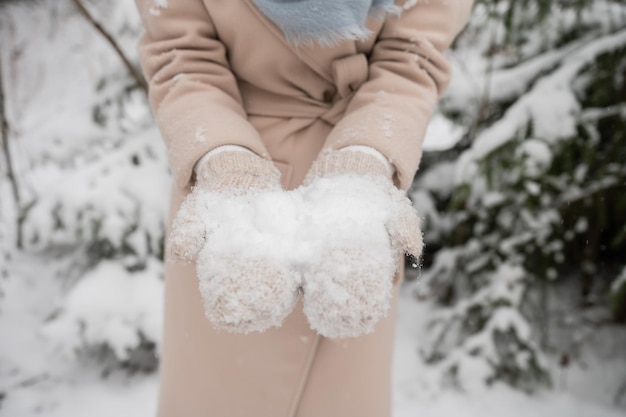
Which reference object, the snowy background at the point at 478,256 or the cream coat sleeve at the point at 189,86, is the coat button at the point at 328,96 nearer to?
the cream coat sleeve at the point at 189,86

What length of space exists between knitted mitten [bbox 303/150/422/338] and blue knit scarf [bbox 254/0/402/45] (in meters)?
0.25

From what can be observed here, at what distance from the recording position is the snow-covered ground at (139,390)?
5.64ft

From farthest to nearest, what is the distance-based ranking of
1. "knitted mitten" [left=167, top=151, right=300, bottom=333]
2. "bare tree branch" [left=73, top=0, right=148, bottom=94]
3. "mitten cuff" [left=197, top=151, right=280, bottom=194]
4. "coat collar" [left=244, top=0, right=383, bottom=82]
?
"bare tree branch" [left=73, top=0, right=148, bottom=94], "coat collar" [left=244, top=0, right=383, bottom=82], "mitten cuff" [left=197, top=151, right=280, bottom=194], "knitted mitten" [left=167, top=151, right=300, bottom=333]

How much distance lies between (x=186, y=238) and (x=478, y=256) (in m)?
1.56

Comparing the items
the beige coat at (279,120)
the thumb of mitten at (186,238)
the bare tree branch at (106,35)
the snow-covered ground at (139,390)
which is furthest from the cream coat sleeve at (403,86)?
the snow-covered ground at (139,390)

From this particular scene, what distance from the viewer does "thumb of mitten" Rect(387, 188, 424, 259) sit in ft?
2.06

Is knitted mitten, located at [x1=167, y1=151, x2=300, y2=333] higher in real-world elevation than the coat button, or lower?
lower

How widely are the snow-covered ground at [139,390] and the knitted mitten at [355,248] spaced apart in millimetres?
1317

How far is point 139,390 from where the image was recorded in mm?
1838

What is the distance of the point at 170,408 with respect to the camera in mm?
917

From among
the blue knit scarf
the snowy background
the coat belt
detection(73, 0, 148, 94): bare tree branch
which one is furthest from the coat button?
detection(73, 0, 148, 94): bare tree branch

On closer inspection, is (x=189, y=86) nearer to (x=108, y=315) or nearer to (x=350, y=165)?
(x=350, y=165)

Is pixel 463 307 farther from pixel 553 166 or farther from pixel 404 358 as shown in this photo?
pixel 553 166

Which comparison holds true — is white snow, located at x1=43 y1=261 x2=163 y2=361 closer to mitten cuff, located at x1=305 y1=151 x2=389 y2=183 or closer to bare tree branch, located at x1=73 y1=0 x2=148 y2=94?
bare tree branch, located at x1=73 y1=0 x2=148 y2=94
